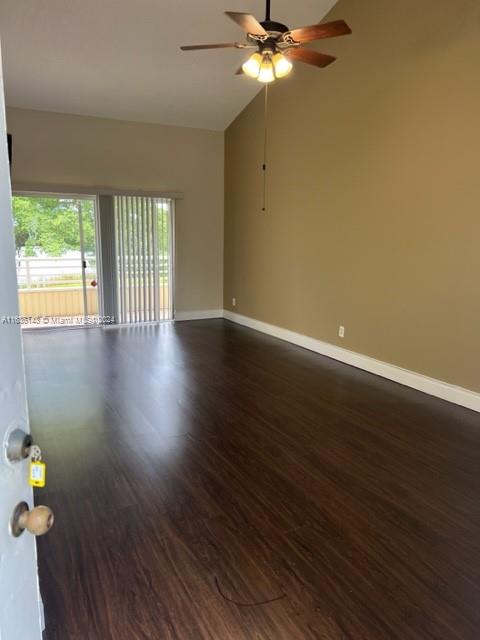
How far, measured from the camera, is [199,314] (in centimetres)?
768

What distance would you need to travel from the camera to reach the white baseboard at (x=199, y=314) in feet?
24.6

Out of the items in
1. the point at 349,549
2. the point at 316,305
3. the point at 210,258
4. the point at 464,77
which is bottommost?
the point at 349,549

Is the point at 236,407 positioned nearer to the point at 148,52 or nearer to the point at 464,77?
the point at 464,77

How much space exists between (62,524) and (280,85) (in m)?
5.77

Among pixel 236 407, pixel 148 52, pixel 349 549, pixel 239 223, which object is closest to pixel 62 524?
pixel 349 549

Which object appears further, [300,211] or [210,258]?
[210,258]

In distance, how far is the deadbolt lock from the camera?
2.23 ft

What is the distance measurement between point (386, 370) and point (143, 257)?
4292mm

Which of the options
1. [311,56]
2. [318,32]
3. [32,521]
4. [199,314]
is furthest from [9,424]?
[199,314]

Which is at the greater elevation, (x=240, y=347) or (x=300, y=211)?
(x=300, y=211)

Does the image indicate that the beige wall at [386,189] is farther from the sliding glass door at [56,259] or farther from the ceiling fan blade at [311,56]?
the sliding glass door at [56,259]

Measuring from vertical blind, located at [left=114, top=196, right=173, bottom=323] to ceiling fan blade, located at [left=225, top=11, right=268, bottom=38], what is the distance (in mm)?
4109

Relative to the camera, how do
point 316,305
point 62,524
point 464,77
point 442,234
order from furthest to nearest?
1. point 316,305
2. point 442,234
3. point 464,77
4. point 62,524

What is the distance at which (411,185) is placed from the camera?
4035mm
